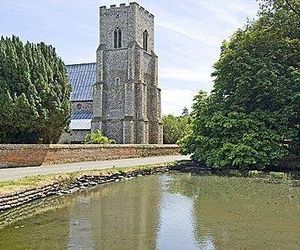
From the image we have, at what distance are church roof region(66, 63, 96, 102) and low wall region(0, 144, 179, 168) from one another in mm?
23402

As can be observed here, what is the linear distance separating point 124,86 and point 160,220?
41.6m

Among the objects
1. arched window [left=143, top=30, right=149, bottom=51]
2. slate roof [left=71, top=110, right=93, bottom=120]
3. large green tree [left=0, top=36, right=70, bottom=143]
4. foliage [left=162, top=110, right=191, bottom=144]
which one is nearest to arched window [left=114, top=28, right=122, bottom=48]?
arched window [left=143, top=30, right=149, bottom=51]

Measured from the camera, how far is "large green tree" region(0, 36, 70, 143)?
2316cm

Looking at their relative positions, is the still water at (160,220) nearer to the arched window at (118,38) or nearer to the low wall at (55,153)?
the low wall at (55,153)

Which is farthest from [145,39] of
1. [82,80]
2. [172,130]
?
[172,130]

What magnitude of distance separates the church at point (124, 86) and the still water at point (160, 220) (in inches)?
1319

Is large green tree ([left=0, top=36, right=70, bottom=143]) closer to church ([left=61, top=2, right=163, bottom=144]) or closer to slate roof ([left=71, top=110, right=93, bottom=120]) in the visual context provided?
church ([left=61, top=2, right=163, bottom=144])

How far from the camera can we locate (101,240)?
9211mm

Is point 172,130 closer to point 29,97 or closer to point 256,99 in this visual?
point 256,99

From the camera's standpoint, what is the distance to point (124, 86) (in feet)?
172

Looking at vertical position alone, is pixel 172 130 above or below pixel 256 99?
below

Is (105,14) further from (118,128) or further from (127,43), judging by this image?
(118,128)

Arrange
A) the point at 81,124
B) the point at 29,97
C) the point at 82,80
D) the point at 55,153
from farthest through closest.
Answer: the point at 82,80 < the point at 81,124 < the point at 55,153 < the point at 29,97

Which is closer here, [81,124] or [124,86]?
[124,86]
